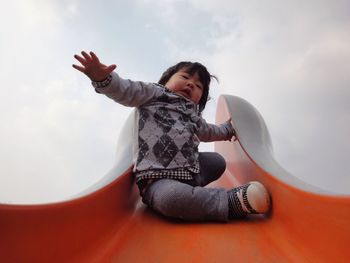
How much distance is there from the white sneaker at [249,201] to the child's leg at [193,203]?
2 centimetres

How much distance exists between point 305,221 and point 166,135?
48 centimetres

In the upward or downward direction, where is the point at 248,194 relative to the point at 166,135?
downward

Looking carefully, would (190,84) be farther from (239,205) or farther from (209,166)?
(239,205)

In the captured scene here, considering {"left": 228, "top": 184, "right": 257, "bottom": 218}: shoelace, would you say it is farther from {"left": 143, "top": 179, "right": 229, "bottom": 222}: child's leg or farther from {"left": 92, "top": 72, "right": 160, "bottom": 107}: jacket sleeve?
{"left": 92, "top": 72, "right": 160, "bottom": 107}: jacket sleeve

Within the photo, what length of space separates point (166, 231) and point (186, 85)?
574 millimetres

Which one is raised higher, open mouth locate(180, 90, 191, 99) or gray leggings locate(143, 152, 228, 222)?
open mouth locate(180, 90, 191, 99)

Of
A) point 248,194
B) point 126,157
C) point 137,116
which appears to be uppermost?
point 137,116

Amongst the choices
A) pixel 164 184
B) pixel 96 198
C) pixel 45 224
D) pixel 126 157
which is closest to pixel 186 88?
pixel 126 157

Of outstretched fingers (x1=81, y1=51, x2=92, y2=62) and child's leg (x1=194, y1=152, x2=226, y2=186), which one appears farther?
child's leg (x1=194, y1=152, x2=226, y2=186)

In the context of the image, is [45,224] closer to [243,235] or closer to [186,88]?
[243,235]

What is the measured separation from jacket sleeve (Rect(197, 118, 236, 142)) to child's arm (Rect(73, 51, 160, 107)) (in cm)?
26

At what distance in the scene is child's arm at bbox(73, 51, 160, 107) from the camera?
2.52 ft

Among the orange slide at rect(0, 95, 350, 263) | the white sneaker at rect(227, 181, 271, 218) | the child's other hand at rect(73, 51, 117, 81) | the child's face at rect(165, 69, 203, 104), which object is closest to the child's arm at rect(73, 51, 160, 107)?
the child's other hand at rect(73, 51, 117, 81)

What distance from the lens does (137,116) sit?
3.31 feet
